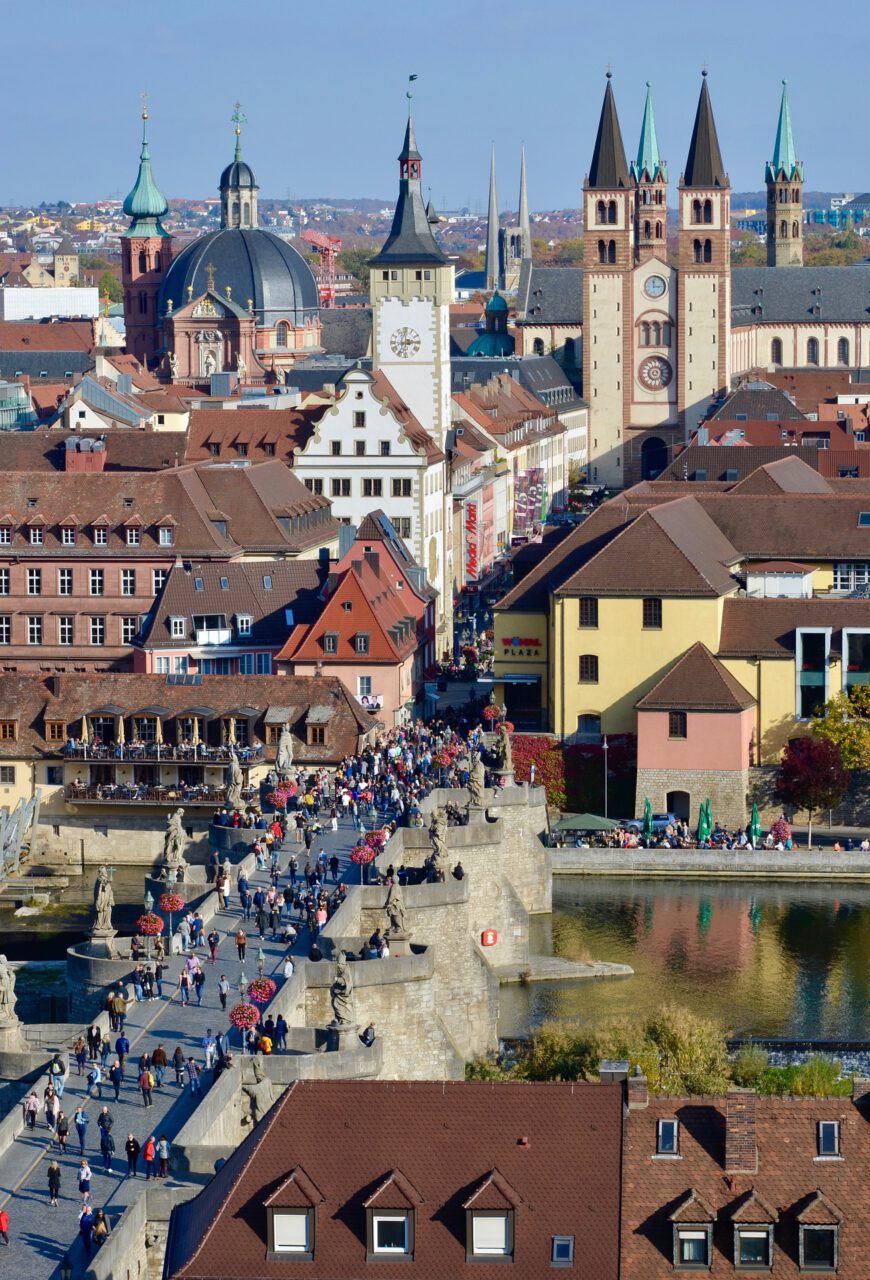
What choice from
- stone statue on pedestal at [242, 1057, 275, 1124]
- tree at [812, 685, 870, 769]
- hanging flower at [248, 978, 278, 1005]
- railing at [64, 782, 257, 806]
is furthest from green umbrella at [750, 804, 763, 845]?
stone statue on pedestal at [242, 1057, 275, 1124]

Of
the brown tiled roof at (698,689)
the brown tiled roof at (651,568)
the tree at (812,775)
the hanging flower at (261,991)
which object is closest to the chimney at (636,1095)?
the hanging flower at (261,991)

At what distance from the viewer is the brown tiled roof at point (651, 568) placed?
101 metres

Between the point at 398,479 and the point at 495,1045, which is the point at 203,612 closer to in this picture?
the point at 398,479

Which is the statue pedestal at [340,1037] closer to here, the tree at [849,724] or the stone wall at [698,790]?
the stone wall at [698,790]

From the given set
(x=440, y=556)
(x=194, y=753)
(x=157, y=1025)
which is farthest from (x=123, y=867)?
(x=440, y=556)

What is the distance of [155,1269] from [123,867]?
161 ft

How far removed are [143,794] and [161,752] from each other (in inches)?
69.2

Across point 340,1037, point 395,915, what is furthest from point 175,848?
point 340,1037

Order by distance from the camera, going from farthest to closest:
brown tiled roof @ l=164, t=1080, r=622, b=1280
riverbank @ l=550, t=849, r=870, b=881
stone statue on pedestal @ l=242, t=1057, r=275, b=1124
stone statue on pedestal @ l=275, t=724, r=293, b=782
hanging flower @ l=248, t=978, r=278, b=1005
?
riverbank @ l=550, t=849, r=870, b=881 → stone statue on pedestal @ l=275, t=724, r=293, b=782 → hanging flower @ l=248, t=978, r=278, b=1005 → stone statue on pedestal @ l=242, t=1057, r=275, b=1124 → brown tiled roof @ l=164, t=1080, r=622, b=1280

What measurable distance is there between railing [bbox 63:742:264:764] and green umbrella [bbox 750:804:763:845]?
15.0 meters

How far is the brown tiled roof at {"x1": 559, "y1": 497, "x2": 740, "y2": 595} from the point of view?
101375 mm

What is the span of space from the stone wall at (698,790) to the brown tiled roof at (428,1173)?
5595 cm

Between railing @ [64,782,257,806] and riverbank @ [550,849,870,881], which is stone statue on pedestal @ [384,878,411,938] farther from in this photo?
railing @ [64,782,257,806]

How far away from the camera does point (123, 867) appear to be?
97125 mm
